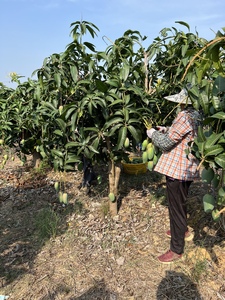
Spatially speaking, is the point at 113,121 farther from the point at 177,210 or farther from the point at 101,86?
the point at 177,210

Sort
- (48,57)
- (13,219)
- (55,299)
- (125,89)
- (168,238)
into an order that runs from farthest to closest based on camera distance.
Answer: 1. (13,219)
2. (168,238)
3. (48,57)
4. (125,89)
5. (55,299)

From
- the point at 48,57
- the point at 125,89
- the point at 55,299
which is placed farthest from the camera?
the point at 48,57

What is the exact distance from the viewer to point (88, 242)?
2.73 meters

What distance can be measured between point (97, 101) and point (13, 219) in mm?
2048

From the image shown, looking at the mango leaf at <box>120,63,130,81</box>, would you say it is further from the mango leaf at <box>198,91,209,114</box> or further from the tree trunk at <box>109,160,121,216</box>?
the mango leaf at <box>198,91,209,114</box>

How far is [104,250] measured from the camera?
2.59 m

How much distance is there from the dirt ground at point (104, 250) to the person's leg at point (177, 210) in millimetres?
166

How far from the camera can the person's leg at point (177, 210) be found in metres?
2.24

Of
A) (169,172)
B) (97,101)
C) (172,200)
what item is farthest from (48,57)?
(172,200)

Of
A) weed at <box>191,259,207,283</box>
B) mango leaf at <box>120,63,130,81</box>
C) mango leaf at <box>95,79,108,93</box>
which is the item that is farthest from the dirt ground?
mango leaf at <box>120,63,130,81</box>

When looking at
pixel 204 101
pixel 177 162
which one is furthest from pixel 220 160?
pixel 177 162

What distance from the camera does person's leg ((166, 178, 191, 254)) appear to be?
2240mm

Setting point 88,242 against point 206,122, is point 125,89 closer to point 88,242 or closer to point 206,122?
point 206,122

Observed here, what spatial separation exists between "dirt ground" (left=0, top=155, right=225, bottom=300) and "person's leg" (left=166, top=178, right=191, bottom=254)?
17cm
